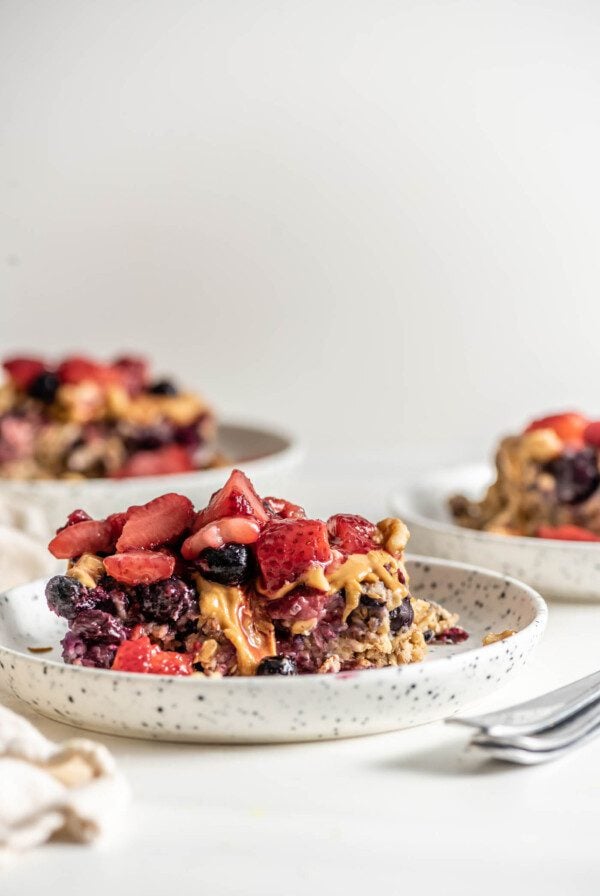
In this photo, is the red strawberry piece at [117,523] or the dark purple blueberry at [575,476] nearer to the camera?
the red strawberry piece at [117,523]

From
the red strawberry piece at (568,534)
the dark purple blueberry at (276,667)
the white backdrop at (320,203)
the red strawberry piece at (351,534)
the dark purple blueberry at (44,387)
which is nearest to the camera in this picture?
the dark purple blueberry at (276,667)

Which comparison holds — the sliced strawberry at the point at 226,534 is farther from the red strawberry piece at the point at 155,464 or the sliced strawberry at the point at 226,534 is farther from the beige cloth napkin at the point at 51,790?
the red strawberry piece at the point at 155,464

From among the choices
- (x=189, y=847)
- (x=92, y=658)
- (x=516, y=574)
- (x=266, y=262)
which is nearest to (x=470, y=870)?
(x=189, y=847)

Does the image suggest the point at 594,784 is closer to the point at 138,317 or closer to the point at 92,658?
the point at 92,658

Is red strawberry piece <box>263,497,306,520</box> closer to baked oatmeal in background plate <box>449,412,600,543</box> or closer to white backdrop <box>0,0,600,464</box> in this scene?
baked oatmeal in background plate <box>449,412,600,543</box>

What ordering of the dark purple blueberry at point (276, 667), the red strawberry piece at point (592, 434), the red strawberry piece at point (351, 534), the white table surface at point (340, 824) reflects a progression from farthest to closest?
the red strawberry piece at point (592, 434) → the red strawberry piece at point (351, 534) → the dark purple blueberry at point (276, 667) → the white table surface at point (340, 824)

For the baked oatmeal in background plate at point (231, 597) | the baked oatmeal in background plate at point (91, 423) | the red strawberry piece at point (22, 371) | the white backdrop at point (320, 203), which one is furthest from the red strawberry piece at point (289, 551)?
the white backdrop at point (320, 203)

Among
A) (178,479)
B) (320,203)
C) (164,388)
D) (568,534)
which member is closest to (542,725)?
(568,534)
